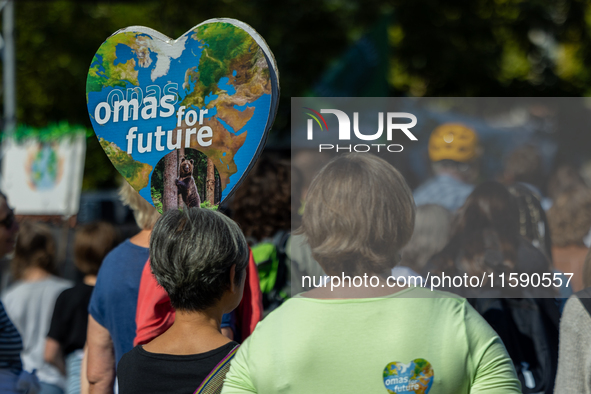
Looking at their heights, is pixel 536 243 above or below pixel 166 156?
below

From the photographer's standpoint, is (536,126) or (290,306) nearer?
(290,306)

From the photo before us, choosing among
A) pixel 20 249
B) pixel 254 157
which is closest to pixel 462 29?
pixel 20 249

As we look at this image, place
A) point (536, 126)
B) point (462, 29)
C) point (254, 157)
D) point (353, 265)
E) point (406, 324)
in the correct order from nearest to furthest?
point (406, 324)
point (353, 265)
point (254, 157)
point (536, 126)
point (462, 29)

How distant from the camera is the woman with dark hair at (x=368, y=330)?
4.50ft

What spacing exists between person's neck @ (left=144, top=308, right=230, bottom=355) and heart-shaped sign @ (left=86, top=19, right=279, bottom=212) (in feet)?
1.08

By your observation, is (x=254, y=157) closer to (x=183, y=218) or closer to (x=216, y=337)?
(x=183, y=218)

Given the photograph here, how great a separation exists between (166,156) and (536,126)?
1.12 metres

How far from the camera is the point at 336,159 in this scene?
62.2 inches

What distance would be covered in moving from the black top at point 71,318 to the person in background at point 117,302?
3.16ft

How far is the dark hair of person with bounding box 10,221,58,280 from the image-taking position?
3529mm

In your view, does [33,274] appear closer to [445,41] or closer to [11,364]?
[11,364]

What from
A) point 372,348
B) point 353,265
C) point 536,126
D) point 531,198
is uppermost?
point 536,126

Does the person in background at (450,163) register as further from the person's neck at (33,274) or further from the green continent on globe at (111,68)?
the person's neck at (33,274)

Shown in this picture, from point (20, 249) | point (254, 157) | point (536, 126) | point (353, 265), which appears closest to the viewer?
point (353, 265)
